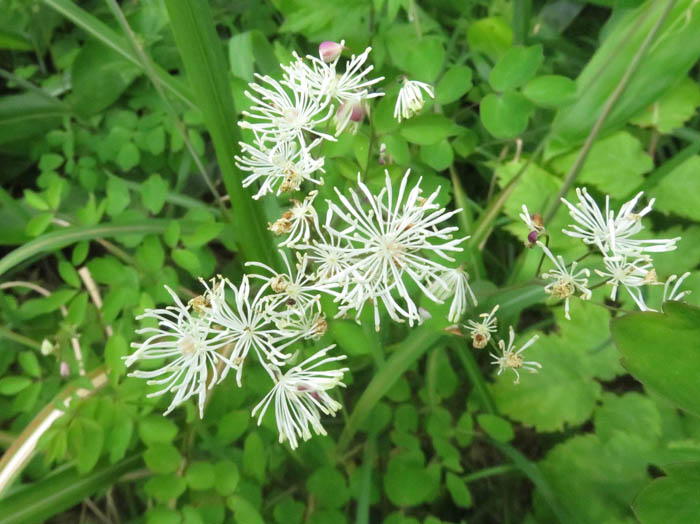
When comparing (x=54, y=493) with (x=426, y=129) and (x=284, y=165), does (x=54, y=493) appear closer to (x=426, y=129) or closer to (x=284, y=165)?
(x=284, y=165)

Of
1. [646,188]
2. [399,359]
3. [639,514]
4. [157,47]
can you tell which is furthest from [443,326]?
[157,47]

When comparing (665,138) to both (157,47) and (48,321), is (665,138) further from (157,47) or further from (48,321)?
(48,321)

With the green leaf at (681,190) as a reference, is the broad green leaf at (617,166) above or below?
above

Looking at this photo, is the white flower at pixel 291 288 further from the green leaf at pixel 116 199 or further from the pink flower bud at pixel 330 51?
the green leaf at pixel 116 199

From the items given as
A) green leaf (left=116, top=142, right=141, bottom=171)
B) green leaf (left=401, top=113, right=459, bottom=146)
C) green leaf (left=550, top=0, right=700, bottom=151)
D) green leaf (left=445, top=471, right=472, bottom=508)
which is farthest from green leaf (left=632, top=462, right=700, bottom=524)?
green leaf (left=116, top=142, right=141, bottom=171)

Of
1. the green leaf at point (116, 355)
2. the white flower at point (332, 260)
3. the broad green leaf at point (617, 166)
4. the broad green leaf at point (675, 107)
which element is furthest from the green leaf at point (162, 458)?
the broad green leaf at point (675, 107)

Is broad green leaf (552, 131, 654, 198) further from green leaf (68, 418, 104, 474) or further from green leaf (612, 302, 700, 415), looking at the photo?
green leaf (68, 418, 104, 474)

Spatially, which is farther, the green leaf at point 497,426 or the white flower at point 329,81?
the green leaf at point 497,426

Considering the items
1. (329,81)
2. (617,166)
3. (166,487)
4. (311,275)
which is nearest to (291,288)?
(311,275)
